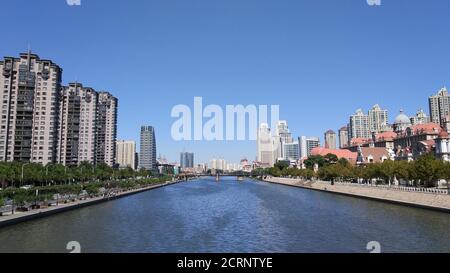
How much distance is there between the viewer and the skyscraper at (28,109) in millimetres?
124312

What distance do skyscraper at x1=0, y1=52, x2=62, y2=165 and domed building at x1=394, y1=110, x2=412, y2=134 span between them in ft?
465

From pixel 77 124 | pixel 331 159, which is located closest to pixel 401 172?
pixel 331 159

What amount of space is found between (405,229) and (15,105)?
127006 millimetres

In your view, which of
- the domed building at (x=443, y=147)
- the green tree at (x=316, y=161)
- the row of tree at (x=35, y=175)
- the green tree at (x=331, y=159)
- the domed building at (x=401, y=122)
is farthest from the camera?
the domed building at (x=401, y=122)

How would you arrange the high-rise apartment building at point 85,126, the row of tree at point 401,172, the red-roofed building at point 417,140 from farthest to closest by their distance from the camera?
1. the high-rise apartment building at point 85,126
2. the red-roofed building at point 417,140
3. the row of tree at point 401,172

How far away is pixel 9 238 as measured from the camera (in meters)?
29.5

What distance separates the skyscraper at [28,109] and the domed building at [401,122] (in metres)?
142

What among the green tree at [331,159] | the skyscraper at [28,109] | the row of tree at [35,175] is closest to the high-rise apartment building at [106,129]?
the skyscraper at [28,109]

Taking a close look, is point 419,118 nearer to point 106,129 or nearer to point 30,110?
point 106,129

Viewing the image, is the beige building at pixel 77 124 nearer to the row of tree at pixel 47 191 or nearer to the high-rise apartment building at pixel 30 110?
the high-rise apartment building at pixel 30 110

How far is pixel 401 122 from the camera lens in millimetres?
170375

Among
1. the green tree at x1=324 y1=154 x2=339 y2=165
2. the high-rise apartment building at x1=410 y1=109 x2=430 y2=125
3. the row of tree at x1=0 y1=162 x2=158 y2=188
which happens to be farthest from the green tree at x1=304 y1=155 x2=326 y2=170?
the row of tree at x1=0 y1=162 x2=158 y2=188

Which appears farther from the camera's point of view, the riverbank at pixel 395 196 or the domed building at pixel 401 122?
the domed building at pixel 401 122

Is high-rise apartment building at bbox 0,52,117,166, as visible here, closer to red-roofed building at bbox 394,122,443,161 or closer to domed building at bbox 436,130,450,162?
red-roofed building at bbox 394,122,443,161
